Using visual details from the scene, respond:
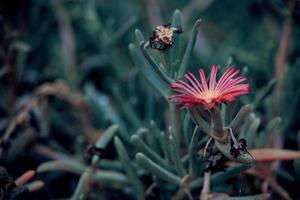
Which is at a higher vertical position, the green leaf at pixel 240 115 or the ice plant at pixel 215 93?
the ice plant at pixel 215 93

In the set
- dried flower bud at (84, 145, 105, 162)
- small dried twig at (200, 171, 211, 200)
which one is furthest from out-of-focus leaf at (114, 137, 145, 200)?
small dried twig at (200, 171, 211, 200)

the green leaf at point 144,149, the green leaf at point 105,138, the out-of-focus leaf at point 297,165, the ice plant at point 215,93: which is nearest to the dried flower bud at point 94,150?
the green leaf at point 105,138

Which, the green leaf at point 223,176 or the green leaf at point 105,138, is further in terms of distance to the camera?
the green leaf at point 105,138

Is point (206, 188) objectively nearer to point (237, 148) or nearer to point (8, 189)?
point (237, 148)

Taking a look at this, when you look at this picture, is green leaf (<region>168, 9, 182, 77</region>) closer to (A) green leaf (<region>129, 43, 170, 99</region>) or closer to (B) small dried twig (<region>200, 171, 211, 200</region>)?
(A) green leaf (<region>129, 43, 170, 99</region>)

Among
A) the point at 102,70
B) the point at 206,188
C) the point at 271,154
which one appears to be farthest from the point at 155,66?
the point at 102,70

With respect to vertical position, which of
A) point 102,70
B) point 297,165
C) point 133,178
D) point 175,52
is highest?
point 102,70

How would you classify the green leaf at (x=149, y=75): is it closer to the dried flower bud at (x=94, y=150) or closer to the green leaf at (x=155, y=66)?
the green leaf at (x=155, y=66)

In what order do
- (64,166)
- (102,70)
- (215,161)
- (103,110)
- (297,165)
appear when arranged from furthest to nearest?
(102,70) < (103,110) < (64,166) < (297,165) < (215,161)

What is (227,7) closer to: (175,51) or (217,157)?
(175,51)
